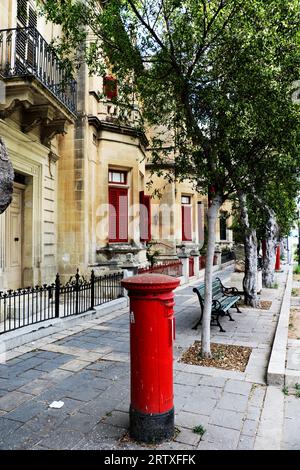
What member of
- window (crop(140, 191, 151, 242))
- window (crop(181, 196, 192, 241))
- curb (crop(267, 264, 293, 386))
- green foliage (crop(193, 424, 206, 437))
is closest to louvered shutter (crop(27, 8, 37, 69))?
window (crop(140, 191, 151, 242))

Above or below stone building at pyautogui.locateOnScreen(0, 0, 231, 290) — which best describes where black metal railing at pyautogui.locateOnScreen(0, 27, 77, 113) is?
above

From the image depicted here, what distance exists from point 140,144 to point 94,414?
1116 centimetres

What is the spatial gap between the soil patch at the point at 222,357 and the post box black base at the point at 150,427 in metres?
2.17

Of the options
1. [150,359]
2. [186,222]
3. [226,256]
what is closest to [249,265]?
[150,359]

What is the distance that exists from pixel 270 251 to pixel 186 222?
7.56 meters

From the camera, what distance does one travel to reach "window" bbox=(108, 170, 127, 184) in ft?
42.1

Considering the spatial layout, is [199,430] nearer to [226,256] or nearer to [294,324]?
[294,324]

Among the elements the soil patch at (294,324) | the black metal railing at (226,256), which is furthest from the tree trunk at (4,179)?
the black metal railing at (226,256)

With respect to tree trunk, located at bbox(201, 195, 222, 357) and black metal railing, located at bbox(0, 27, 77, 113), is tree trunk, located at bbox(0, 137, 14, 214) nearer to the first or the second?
tree trunk, located at bbox(201, 195, 222, 357)

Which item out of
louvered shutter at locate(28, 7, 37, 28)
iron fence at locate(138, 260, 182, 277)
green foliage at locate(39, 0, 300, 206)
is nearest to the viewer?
green foliage at locate(39, 0, 300, 206)

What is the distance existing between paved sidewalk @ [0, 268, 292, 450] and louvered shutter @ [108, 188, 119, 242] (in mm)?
5886

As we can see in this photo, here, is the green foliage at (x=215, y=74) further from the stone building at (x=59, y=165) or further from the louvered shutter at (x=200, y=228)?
the louvered shutter at (x=200, y=228)

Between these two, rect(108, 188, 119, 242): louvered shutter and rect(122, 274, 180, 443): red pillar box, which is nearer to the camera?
rect(122, 274, 180, 443): red pillar box

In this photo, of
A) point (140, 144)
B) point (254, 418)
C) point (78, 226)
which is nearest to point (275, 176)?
point (254, 418)
